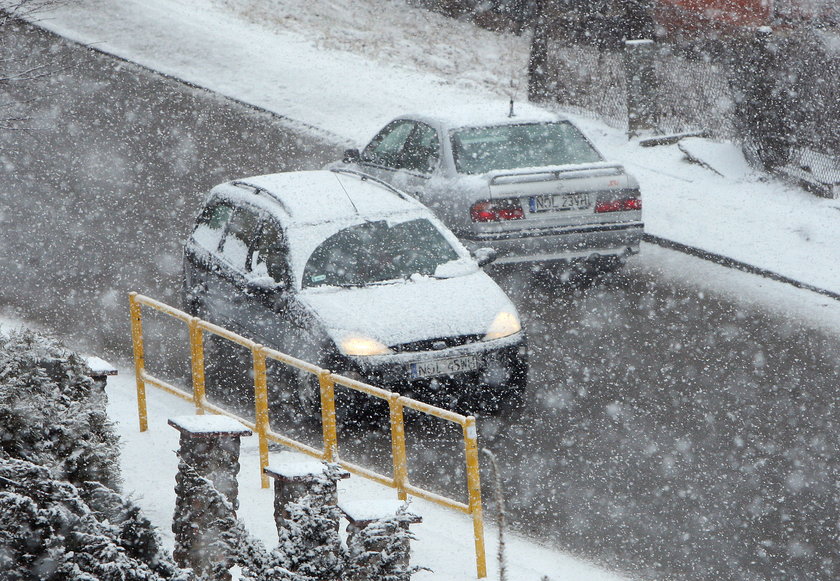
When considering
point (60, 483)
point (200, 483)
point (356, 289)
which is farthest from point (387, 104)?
point (60, 483)

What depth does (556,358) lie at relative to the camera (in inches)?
440

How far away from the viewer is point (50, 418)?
6258mm

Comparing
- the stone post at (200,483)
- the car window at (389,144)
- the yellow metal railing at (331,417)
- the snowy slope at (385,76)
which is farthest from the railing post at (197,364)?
the snowy slope at (385,76)

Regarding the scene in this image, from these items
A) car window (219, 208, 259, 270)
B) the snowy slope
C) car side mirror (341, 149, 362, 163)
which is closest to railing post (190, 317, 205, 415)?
car window (219, 208, 259, 270)

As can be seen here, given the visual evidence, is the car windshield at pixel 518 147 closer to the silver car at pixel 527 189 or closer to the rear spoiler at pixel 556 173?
the silver car at pixel 527 189

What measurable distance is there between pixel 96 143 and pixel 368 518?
1568 centimetres

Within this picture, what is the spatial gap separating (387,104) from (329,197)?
11.7 meters

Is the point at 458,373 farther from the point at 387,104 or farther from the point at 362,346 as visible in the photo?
the point at 387,104

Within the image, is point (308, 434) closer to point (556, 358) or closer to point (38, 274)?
point (556, 358)

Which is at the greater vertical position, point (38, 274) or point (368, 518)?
point (368, 518)

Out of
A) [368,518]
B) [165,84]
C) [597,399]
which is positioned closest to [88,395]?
[368,518]

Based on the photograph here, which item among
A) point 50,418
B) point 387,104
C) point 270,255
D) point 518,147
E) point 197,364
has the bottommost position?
point 387,104

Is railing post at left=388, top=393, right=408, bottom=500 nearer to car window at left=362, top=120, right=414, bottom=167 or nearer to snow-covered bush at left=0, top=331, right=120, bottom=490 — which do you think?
snow-covered bush at left=0, top=331, right=120, bottom=490

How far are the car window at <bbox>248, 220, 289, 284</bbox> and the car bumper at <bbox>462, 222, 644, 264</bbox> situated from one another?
2590 mm
